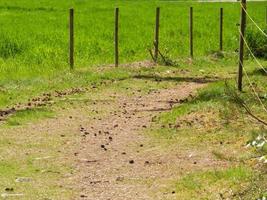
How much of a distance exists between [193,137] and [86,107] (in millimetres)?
3334

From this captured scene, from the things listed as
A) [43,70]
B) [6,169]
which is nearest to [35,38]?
[43,70]

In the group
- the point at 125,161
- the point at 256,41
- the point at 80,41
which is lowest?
the point at 125,161

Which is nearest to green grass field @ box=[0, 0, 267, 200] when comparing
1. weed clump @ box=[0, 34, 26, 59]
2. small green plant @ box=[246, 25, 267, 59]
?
weed clump @ box=[0, 34, 26, 59]

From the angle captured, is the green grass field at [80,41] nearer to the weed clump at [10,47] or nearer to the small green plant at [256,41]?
the weed clump at [10,47]

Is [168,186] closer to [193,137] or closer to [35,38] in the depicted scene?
[193,137]

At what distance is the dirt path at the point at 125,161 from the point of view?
7473 millimetres

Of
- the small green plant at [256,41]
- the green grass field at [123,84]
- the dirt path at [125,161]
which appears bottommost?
the dirt path at [125,161]

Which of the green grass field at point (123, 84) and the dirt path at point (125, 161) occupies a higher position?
the green grass field at point (123, 84)

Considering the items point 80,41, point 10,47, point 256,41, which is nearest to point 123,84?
point 10,47

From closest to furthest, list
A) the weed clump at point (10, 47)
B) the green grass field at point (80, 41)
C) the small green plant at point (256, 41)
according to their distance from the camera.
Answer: the green grass field at point (80, 41), the weed clump at point (10, 47), the small green plant at point (256, 41)

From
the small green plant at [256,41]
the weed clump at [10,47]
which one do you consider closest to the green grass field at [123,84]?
the weed clump at [10,47]

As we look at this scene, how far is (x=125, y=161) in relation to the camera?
8.69m

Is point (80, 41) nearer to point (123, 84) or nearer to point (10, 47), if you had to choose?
point (10, 47)

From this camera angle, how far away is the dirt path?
7.47 metres
